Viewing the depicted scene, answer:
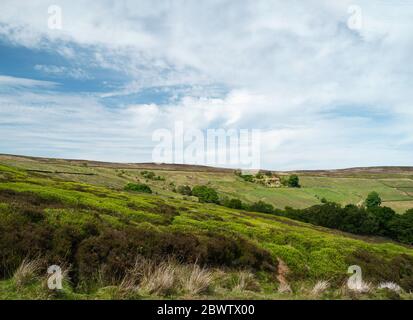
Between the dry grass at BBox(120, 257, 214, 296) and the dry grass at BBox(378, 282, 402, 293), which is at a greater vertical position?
the dry grass at BBox(120, 257, 214, 296)

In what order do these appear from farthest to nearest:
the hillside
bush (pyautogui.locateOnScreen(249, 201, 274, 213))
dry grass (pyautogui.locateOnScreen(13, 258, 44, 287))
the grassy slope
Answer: the grassy slope
bush (pyautogui.locateOnScreen(249, 201, 274, 213))
the hillside
dry grass (pyautogui.locateOnScreen(13, 258, 44, 287))

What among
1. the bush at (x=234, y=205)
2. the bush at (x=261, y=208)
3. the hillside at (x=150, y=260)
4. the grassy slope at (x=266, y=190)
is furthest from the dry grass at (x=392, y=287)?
the grassy slope at (x=266, y=190)

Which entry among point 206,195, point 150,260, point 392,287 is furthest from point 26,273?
point 206,195

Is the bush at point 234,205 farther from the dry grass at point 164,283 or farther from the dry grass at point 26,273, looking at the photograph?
the dry grass at point 26,273

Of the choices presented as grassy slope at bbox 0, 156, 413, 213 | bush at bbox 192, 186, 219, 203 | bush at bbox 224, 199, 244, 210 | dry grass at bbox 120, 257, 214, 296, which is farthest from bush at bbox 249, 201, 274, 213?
dry grass at bbox 120, 257, 214, 296

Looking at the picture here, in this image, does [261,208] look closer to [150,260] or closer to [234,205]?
[234,205]

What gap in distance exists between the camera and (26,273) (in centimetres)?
1183

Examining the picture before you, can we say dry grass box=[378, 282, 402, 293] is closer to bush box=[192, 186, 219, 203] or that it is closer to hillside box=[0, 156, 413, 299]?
hillside box=[0, 156, 413, 299]

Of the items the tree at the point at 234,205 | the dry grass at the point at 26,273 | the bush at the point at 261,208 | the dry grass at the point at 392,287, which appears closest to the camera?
the dry grass at the point at 26,273

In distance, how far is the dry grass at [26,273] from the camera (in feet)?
37.5

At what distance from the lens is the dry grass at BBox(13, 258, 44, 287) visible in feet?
37.5
